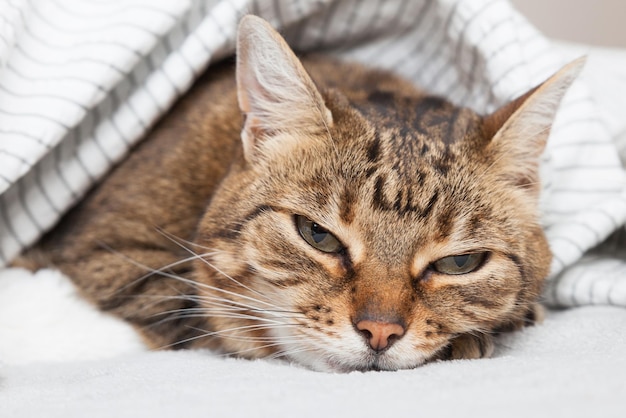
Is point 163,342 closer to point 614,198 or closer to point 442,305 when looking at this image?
point 442,305

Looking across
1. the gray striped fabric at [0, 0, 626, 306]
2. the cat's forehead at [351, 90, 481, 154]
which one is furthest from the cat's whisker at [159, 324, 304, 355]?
the gray striped fabric at [0, 0, 626, 306]

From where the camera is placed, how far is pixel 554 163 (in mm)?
1705

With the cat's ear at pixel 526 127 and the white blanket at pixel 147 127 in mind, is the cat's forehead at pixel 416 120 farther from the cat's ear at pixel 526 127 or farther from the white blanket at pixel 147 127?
the white blanket at pixel 147 127

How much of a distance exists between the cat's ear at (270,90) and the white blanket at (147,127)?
36 cm

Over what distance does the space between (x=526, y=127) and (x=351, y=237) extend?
436 millimetres

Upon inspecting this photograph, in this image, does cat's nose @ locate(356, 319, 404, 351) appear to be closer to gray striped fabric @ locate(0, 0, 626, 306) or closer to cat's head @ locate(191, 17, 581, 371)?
cat's head @ locate(191, 17, 581, 371)

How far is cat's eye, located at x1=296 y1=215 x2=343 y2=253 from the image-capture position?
121 cm

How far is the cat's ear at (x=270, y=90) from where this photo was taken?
1.26 meters

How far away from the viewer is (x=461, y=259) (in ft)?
4.03

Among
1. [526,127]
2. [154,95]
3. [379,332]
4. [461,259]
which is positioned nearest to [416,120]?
[526,127]

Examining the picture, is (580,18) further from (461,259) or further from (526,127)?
(461,259)

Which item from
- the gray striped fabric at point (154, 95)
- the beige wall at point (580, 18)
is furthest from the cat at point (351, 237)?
the beige wall at point (580, 18)

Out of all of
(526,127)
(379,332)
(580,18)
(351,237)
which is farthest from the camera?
(580,18)

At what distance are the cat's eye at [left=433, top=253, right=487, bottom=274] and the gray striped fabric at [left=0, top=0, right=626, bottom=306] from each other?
16.5 inches
